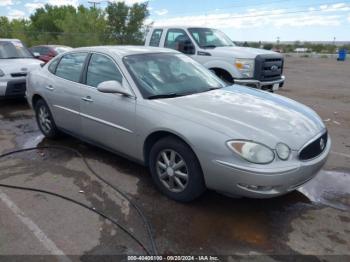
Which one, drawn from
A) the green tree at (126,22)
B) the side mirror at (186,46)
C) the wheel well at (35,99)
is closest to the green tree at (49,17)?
the green tree at (126,22)

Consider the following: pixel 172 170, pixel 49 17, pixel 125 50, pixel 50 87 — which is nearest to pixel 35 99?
pixel 50 87

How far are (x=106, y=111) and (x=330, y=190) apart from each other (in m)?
2.93

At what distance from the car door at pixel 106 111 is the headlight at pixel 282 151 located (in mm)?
1665

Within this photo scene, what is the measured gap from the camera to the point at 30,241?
3113 mm

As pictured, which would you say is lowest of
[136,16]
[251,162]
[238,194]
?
[238,194]

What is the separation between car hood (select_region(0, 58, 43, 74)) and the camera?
27.6 ft

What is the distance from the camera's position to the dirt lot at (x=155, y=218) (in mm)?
3049

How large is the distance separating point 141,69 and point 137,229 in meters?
1.97

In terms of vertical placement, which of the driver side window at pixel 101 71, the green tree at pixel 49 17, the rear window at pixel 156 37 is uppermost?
the green tree at pixel 49 17

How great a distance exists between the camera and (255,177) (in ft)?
10.3

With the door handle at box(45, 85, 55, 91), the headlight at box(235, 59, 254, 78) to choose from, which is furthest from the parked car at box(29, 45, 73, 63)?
the door handle at box(45, 85, 55, 91)

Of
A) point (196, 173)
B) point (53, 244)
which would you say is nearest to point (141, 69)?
point (196, 173)

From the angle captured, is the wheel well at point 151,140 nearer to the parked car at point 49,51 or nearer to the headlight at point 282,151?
the headlight at point 282,151

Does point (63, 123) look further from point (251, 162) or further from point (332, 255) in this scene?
point (332, 255)
